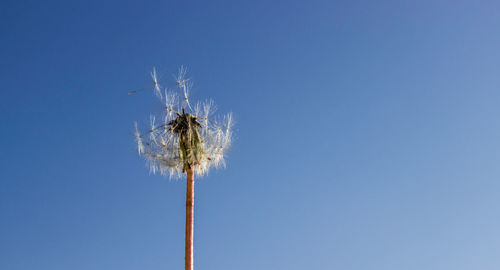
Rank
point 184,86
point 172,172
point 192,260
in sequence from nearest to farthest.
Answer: point 192,260 < point 172,172 < point 184,86

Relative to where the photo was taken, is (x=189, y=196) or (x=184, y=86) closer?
(x=189, y=196)

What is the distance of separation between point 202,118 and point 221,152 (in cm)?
169

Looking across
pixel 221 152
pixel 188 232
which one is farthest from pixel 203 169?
pixel 188 232

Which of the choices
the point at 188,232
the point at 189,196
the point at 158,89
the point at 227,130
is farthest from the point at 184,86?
the point at 188,232

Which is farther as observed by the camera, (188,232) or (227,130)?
(227,130)

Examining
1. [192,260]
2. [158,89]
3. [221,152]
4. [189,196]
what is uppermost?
[158,89]

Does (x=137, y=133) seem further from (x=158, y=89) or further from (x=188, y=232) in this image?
(x=188, y=232)

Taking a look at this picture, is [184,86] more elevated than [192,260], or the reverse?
[184,86]

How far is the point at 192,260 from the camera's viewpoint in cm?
2122

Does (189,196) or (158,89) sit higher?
(158,89)

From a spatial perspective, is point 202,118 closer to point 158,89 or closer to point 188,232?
point 158,89

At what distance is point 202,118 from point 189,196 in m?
3.65

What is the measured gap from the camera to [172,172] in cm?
2345

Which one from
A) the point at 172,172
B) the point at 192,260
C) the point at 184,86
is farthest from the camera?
the point at 184,86
